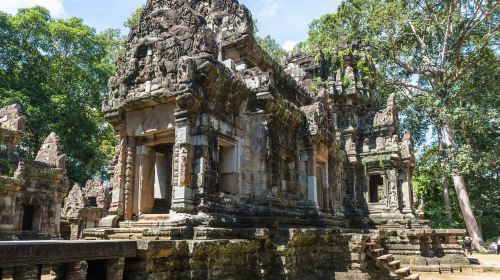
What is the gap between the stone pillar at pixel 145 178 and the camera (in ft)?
25.2

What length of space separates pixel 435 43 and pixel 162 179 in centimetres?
1933

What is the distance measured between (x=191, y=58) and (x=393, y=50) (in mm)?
18535

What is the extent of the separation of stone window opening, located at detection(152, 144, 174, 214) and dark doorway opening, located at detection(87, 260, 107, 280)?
3262mm

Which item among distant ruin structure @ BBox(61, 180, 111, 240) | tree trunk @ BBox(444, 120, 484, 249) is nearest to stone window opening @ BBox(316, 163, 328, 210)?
distant ruin structure @ BBox(61, 180, 111, 240)

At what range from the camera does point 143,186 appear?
25.3 feet

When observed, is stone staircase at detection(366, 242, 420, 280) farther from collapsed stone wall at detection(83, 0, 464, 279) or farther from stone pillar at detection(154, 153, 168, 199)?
stone pillar at detection(154, 153, 168, 199)

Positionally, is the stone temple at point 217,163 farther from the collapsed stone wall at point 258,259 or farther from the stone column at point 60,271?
the stone column at point 60,271

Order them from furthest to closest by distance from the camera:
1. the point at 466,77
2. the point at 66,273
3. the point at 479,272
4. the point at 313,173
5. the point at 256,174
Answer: the point at 466,77 → the point at 479,272 → the point at 313,173 → the point at 256,174 → the point at 66,273

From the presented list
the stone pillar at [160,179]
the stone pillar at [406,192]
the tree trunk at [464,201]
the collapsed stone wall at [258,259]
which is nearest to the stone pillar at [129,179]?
the stone pillar at [160,179]

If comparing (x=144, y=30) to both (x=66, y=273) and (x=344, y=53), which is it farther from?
(x=344, y=53)

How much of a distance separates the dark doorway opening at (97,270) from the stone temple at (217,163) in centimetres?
8

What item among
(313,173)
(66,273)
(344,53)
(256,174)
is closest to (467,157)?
(344,53)

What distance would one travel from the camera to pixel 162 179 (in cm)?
889

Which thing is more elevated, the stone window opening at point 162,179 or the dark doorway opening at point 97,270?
the stone window opening at point 162,179
